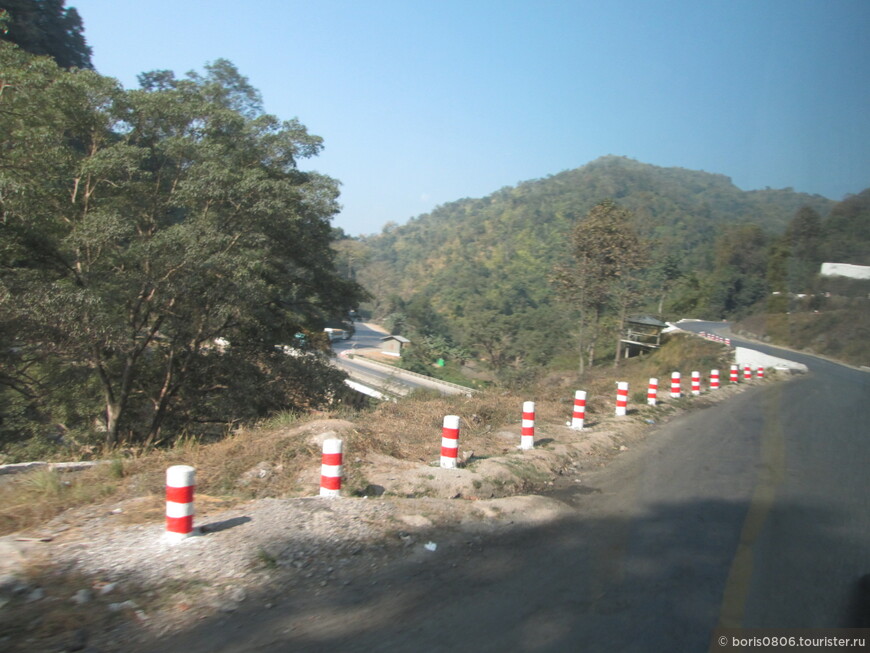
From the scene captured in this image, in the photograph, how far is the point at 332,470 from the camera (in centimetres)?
647

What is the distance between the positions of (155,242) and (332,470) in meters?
10.7

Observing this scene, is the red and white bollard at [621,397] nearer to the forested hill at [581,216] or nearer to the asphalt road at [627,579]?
the asphalt road at [627,579]

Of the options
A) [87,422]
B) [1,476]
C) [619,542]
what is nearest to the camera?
[619,542]

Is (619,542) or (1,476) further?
(1,476)

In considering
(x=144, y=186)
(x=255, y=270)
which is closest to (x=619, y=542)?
(x=255, y=270)

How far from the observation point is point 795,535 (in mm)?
6133

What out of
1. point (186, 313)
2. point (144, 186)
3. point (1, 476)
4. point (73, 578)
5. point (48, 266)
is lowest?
point (1, 476)

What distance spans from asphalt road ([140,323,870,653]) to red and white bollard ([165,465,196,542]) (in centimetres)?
121

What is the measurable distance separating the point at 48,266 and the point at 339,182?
8.68 meters

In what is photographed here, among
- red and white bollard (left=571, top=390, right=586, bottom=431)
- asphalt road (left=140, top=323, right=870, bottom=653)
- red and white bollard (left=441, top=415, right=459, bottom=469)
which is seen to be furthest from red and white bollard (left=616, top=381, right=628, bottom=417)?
red and white bollard (left=441, top=415, right=459, bottom=469)

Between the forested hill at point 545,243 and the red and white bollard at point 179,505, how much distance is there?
18660 millimetres

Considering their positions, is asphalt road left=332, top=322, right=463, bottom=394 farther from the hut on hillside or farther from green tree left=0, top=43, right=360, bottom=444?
the hut on hillside

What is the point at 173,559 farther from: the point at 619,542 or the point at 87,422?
the point at 87,422

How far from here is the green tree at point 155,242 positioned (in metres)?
13.3
